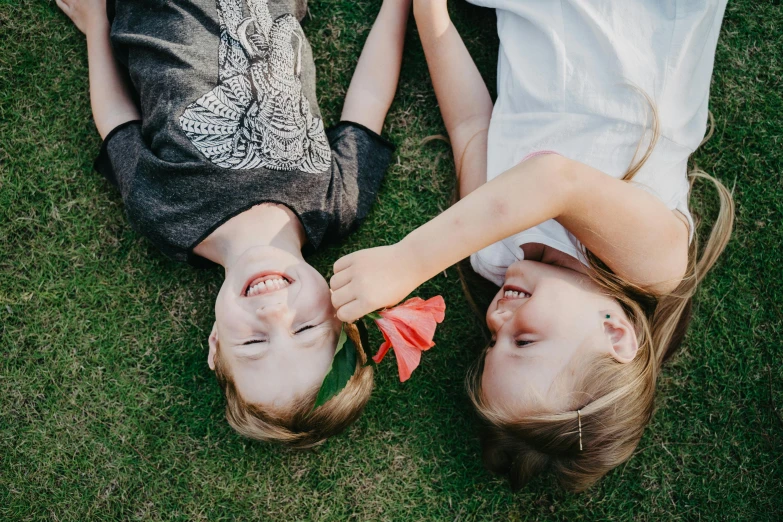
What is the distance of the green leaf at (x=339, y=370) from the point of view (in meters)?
1.78

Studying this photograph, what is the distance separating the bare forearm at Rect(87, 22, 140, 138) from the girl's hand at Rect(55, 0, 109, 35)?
0.01 meters

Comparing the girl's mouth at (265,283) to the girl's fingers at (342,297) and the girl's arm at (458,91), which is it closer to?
the girl's fingers at (342,297)

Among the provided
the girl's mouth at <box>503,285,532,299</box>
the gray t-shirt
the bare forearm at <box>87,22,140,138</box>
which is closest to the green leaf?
the gray t-shirt

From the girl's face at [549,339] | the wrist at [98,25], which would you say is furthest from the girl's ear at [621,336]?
the wrist at [98,25]

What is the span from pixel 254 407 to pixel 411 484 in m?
0.81

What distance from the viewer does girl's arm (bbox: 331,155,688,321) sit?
1832 millimetres

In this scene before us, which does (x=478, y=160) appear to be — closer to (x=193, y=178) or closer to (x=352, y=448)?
(x=193, y=178)

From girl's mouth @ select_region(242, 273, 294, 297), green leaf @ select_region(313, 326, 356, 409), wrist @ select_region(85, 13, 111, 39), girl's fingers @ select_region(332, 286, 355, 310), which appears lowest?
green leaf @ select_region(313, 326, 356, 409)

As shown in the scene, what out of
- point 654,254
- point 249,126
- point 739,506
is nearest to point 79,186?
point 249,126

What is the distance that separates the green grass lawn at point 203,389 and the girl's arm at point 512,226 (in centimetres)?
61

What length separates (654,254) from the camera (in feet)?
6.36

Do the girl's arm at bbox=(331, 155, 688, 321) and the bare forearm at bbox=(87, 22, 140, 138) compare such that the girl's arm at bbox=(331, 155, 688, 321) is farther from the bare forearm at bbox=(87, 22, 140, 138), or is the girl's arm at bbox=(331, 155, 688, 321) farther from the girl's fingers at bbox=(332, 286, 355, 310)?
the bare forearm at bbox=(87, 22, 140, 138)

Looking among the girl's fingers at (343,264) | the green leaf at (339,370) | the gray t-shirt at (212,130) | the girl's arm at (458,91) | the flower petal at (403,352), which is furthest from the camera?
the girl's arm at (458,91)

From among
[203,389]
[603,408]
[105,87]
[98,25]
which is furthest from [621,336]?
[98,25]
